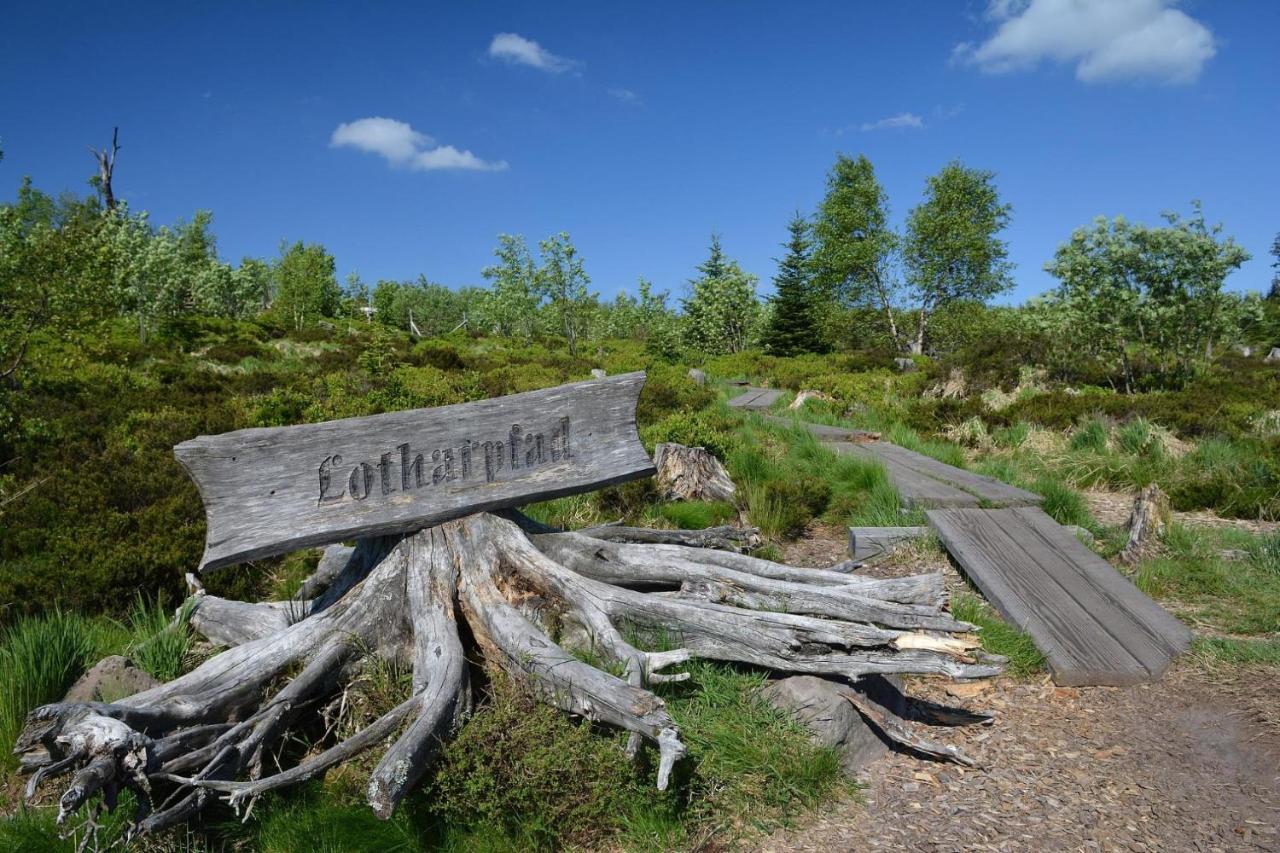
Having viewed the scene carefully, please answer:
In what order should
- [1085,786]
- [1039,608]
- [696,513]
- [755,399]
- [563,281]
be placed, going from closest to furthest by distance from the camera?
[1085,786] < [1039,608] < [696,513] < [755,399] < [563,281]

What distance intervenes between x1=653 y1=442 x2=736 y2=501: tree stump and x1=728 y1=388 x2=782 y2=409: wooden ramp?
5707 millimetres

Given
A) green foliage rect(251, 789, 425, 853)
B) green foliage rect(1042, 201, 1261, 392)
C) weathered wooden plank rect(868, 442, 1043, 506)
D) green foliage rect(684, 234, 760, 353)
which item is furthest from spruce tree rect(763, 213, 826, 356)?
green foliage rect(251, 789, 425, 853)

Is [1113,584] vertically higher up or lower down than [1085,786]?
higher up

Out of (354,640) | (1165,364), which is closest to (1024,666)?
(354,640)

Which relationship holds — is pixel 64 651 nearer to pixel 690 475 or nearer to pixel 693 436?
pixel 690 475

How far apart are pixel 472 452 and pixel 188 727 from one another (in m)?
1.72

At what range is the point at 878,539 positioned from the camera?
619cm

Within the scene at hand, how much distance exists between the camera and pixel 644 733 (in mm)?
2895

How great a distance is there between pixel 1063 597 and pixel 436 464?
13.0 ft

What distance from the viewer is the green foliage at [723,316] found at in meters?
34.3

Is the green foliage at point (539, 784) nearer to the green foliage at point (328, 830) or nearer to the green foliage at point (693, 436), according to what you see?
the green foliage at point (328, 830)

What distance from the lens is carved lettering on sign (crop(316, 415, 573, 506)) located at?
12.4 ft

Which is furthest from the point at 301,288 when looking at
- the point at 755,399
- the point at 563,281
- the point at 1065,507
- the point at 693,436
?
the point at 1065,507

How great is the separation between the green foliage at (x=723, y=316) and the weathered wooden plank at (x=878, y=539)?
2734cm
